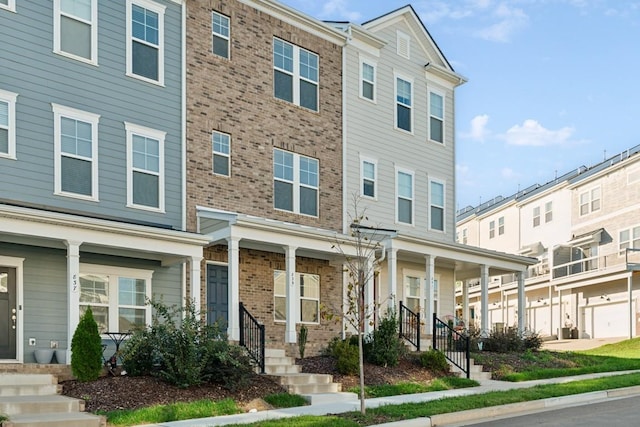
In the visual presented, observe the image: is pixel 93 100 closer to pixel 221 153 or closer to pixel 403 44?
pixel 221 153

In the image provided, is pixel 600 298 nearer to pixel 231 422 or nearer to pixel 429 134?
pixel 429 134

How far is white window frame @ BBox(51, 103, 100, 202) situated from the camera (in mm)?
16578

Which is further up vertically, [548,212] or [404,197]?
[548,212]

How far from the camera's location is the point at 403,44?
25.4 meters

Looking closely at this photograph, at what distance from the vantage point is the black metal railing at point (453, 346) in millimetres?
19734

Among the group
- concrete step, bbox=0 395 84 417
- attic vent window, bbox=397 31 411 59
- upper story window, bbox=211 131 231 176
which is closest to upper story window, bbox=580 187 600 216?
attic vent window, bbox=397 31 411 59

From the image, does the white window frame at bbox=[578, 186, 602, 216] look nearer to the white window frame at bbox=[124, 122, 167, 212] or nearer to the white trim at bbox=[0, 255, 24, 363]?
the white window frame at bbox=[124, 122, 167, 212]

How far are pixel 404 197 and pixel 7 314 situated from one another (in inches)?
506

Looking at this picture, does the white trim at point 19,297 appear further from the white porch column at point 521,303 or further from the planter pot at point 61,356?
the white porch column at point 521,303

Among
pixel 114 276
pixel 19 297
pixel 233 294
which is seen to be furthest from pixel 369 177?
pixel 19 297

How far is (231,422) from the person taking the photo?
12398 millimetres

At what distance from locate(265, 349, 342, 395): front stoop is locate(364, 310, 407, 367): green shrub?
196cm

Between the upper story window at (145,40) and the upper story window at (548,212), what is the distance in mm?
31541

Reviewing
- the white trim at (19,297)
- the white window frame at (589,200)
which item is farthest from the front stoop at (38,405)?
the white window frame at (589,200)
